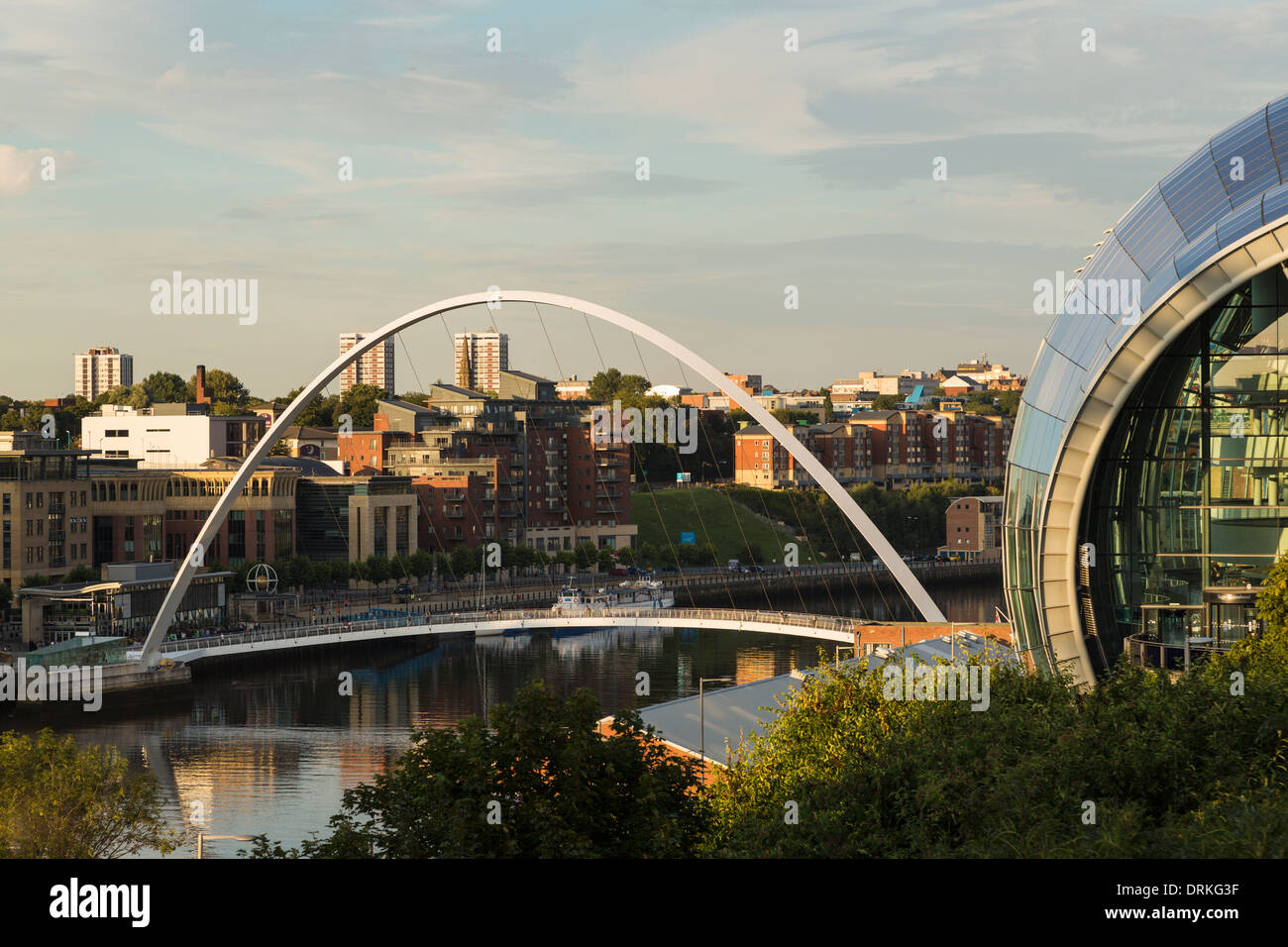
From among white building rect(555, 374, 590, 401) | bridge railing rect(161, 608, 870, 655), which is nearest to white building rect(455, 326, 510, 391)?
white building rect(555, 374, 590, 401)

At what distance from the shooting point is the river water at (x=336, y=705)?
29.0m

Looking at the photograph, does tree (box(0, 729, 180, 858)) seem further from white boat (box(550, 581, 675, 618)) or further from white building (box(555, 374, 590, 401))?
white building (box(555, 374, 590, 401))

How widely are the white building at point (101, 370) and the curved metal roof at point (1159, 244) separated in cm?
13188

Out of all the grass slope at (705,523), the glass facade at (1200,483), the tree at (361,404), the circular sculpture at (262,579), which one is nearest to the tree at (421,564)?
the circular sculpture at (262,579)

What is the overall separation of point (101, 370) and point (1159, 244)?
136m

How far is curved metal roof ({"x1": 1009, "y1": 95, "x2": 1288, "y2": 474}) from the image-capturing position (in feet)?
52.9

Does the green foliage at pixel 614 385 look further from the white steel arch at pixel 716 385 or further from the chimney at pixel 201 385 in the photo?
the white steel arch at pixel 716 385

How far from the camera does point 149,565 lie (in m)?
52.0

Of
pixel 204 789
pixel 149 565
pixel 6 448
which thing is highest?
pixel 6 448

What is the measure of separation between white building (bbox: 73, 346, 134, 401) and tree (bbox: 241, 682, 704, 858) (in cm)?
13360

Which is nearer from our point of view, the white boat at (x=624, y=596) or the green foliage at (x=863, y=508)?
the white boat at (x=624, y=596)
